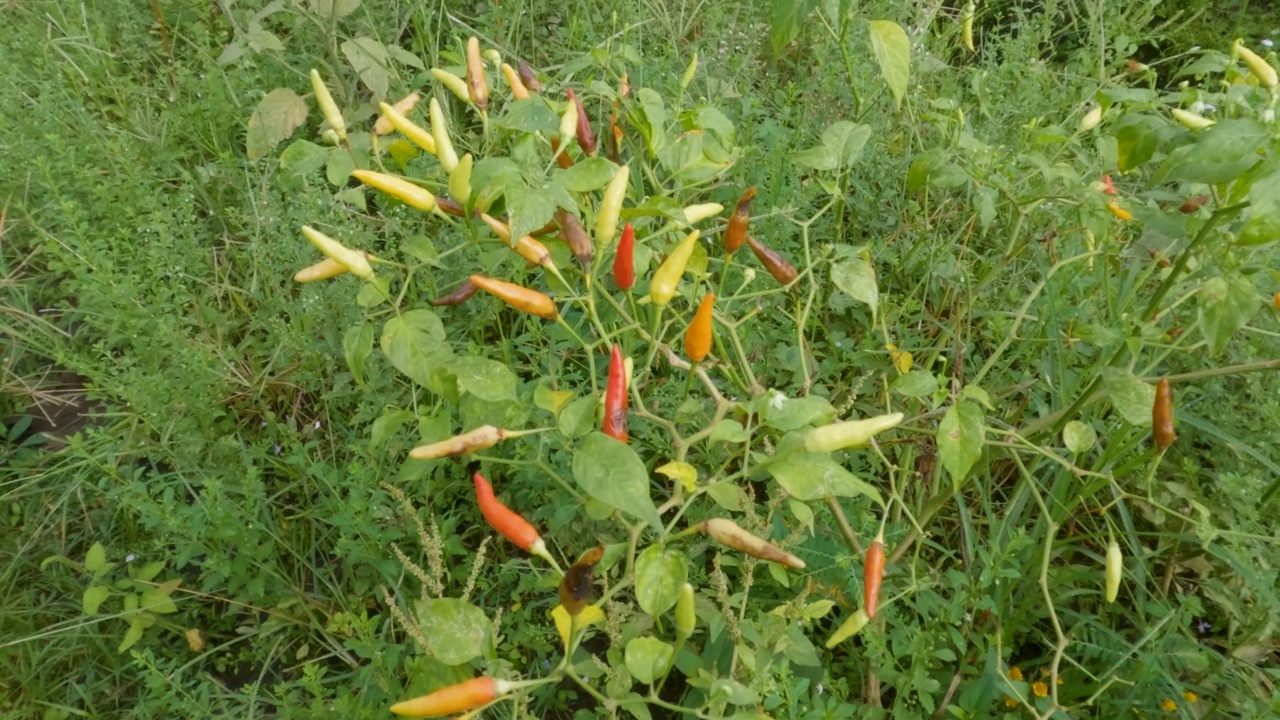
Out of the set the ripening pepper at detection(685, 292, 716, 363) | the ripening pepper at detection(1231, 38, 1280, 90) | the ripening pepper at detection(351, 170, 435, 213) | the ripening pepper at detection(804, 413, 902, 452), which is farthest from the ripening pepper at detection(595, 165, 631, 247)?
the ripening pepper at detection(1231, 38, 1280, 90)

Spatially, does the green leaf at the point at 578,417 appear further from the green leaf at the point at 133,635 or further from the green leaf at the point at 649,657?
the green leaf at the point at 133,635

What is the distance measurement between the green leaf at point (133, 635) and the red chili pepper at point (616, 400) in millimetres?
1310

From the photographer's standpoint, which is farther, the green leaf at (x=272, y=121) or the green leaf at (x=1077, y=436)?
the green leaf at (x=272, y=121)

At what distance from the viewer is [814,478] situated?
1088 millimetres

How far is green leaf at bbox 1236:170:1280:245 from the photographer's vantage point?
1.07 meters

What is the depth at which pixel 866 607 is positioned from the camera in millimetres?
1216

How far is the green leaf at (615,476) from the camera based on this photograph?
96 cm

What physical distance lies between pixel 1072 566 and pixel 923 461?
1.29ft

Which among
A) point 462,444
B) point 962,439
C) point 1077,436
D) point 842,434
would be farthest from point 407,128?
point 1077,436

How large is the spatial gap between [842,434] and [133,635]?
1.58 meters

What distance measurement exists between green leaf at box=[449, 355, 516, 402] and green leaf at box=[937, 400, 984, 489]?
1.95 feet

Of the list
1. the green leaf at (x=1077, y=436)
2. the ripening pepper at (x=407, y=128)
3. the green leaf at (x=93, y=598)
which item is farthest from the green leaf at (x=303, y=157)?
the green leaf at (x=1077, y=436)

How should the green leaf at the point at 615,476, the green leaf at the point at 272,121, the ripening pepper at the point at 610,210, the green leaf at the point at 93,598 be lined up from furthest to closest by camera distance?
the green leaf at the point at 272,121, the green leaf at the point at 93,598, the ripening pepper at the point at 610,210, the green leaf at the point at 615,476

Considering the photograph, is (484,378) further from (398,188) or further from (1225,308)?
(1225,308)
